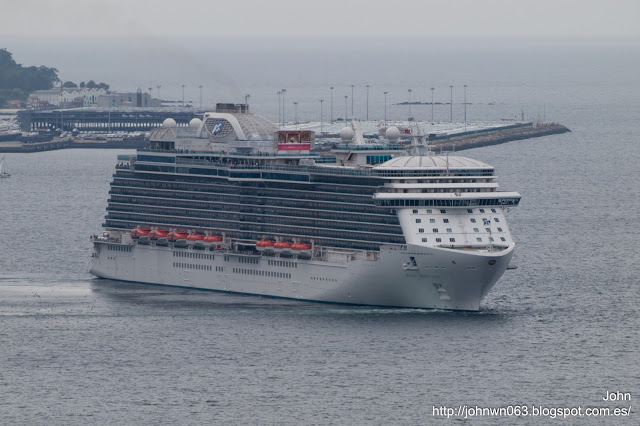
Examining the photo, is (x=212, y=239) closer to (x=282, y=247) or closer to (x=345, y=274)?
(x=282, y=247)

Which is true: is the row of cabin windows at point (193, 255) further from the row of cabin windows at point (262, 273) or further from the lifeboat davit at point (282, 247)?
the lifeboat davit at point (282, 247)

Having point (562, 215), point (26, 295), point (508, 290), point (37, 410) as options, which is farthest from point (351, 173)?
point (562, 215)

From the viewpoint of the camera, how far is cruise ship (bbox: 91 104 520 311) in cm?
8544

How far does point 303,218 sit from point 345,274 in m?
5.00

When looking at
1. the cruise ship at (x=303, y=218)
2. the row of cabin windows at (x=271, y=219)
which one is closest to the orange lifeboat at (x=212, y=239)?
the cruise ship at (x=303, y=218)

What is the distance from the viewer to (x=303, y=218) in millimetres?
91438

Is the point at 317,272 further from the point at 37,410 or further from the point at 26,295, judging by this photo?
the point at 37,410

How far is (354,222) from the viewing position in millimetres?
88500

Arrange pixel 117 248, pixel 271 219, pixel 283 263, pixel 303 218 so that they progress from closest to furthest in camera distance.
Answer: pixel 283 263, pixel 303 218, pixel 271 219, pixel 117 248

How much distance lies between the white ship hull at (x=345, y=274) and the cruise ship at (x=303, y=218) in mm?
57

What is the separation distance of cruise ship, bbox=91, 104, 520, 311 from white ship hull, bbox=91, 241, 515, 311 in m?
0.06

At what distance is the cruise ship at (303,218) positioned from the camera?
85438 mm

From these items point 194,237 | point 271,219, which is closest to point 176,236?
point 194,237

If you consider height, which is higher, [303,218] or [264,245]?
[303,218]
